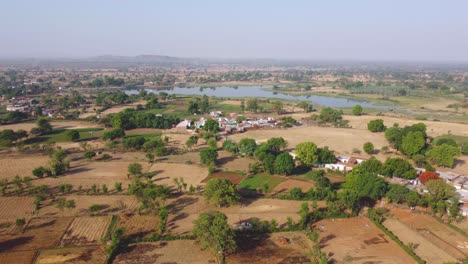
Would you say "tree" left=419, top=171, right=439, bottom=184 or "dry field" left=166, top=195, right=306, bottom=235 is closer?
"dry field" left=166, top=195, right=306, bottom=235

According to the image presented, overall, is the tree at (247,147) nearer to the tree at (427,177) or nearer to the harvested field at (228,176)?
the harvested field at (228,176)

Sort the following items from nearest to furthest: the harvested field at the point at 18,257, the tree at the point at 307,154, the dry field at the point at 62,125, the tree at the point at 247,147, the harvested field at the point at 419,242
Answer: the harvested field at the point at 18,257 < the harvested field at the point at 419,242 < the tree at the point at 307,154 < the tree at the point at 247,147 < the dry field at the point at 62,125

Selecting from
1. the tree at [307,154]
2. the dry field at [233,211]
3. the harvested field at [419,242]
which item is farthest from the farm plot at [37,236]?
the harvested field at [419,242]

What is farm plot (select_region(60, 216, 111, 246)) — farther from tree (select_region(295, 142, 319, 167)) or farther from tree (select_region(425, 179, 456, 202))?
tree (select_region(425, 179, 456, 202))

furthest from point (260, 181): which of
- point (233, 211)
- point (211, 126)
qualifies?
point (211, 126)

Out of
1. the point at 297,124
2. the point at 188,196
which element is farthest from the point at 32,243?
the point at 297,124

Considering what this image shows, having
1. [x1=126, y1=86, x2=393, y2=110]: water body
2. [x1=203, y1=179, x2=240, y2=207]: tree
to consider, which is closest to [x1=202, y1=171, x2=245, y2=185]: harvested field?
[x1=203, y1=179, x2=240, y2=207]: tree
